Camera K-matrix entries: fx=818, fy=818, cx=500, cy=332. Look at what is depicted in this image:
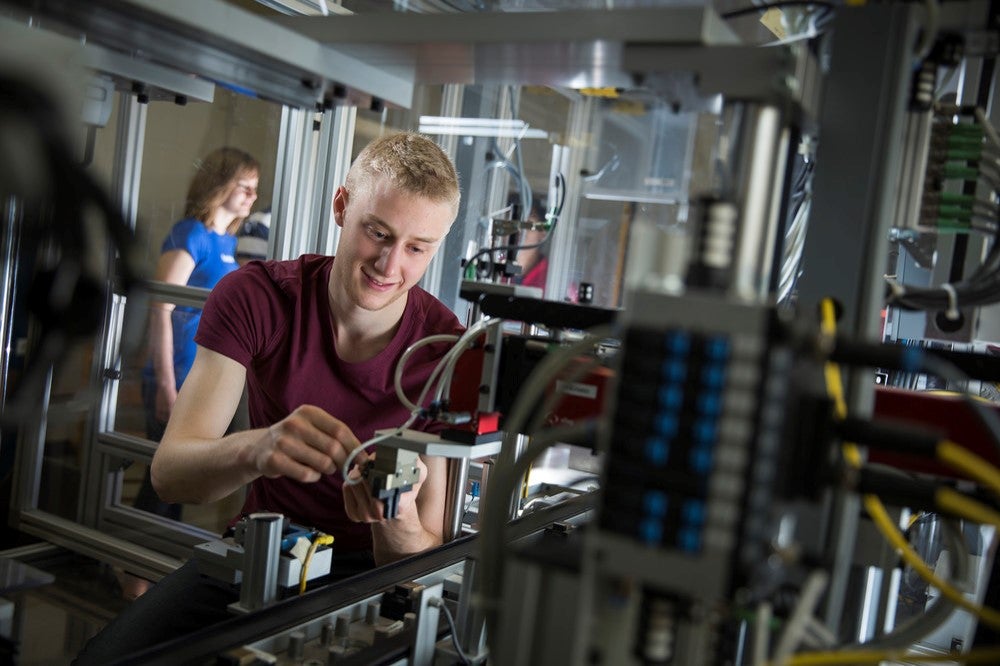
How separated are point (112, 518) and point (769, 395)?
11.6 feet

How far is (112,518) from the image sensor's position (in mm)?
3496

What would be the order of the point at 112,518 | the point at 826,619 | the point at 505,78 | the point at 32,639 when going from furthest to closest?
the point at 112,518 < the point at 32,639 < the point at 505,78 < the point at 826,619

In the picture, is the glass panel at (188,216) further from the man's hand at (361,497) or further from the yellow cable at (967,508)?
the yellow cable at (967,508)

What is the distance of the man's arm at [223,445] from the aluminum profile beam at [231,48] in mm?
471

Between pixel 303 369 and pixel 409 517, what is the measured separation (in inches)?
17.0

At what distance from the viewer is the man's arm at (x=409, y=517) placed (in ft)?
4.22

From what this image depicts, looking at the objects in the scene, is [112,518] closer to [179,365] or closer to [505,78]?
[179,365]

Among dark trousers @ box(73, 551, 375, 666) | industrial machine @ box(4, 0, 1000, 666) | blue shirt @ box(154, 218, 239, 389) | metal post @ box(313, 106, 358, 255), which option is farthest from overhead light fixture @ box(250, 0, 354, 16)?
industrial machine @ box(4, 0, 1000, 666)

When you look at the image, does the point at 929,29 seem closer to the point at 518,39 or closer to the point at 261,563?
the point at 518,39

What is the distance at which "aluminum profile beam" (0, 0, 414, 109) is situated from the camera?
80 centimetres

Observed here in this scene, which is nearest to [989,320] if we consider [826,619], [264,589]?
[826,619]

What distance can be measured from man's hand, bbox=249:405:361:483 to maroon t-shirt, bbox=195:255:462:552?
59cm

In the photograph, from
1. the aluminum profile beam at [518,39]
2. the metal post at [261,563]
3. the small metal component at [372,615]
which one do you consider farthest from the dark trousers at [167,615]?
the aluminum profile beam at [518,39]

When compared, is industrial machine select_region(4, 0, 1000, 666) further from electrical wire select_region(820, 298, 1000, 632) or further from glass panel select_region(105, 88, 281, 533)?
glass panel select_region(105, 88, 281, 533)
